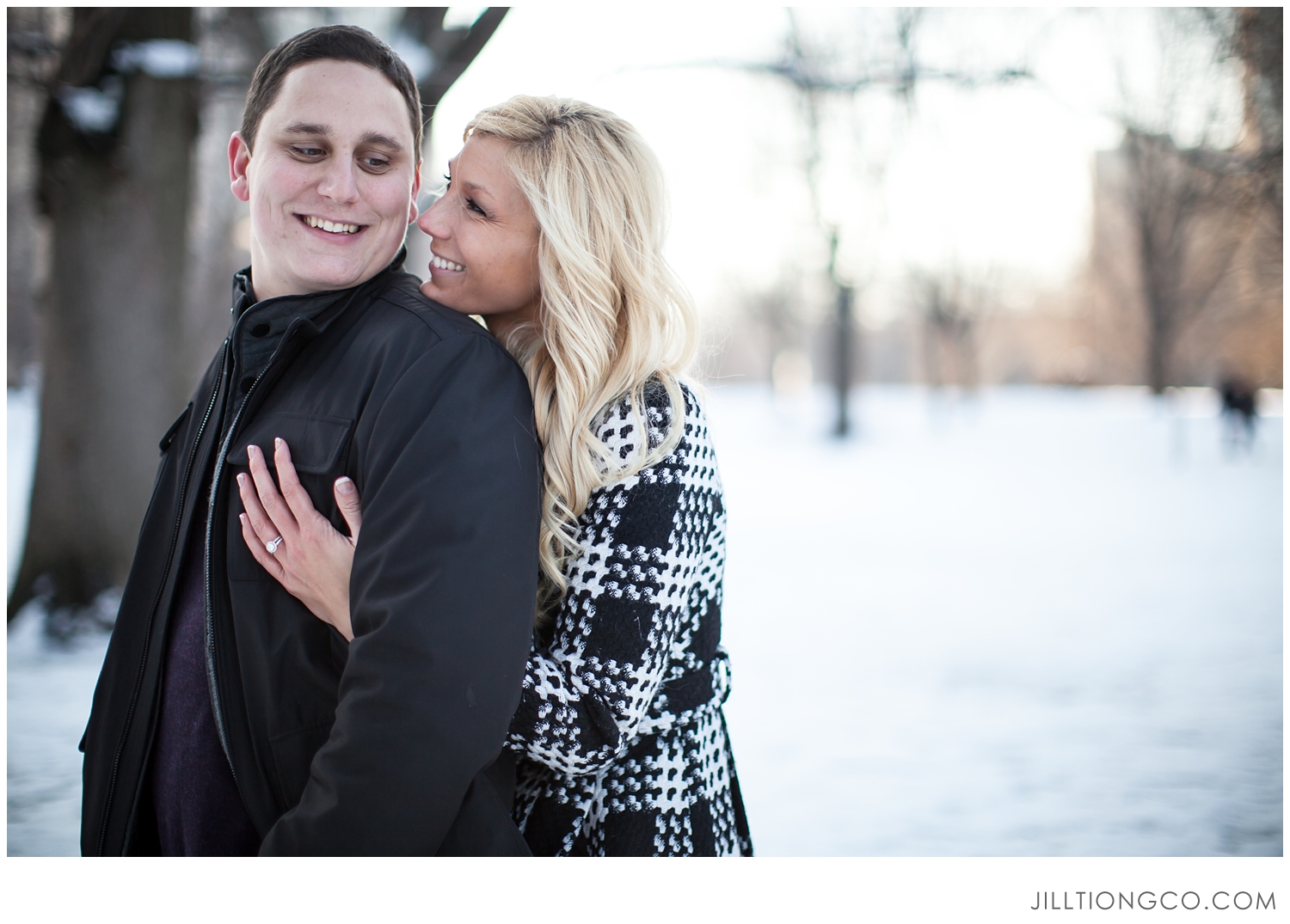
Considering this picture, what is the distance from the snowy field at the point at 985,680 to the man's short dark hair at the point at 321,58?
3098 millimetres

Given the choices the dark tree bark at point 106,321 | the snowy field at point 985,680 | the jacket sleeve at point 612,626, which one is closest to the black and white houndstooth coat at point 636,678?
the jacket sleeve at point 612,626

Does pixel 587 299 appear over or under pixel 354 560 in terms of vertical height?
over

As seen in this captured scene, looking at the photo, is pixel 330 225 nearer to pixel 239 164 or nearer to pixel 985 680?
pixel 239 164

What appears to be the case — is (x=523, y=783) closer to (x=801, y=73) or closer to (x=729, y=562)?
(x=801, y=73)

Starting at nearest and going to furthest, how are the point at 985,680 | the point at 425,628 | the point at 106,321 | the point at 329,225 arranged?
1. the point at 425,628
2. the point at 329,225
3. the point at 106,321
4. the point at 985,680

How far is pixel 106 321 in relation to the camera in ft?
18.3

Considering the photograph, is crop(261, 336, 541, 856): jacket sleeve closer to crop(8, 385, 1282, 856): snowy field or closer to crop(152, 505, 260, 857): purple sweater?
crop(152, 505, 260, 857): purple sweater

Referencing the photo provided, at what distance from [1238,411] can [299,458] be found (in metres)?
20.5

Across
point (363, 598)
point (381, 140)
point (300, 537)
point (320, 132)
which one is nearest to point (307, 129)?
point (320, 132)

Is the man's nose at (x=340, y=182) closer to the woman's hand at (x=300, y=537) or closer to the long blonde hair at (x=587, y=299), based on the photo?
the long blonde hair at (x=587, y=299)

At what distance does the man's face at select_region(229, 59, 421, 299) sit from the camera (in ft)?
5.57

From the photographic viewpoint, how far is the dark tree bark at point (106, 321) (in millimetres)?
5504

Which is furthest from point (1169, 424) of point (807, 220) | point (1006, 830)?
point (1006, 830)

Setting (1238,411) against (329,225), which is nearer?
(329,225)
